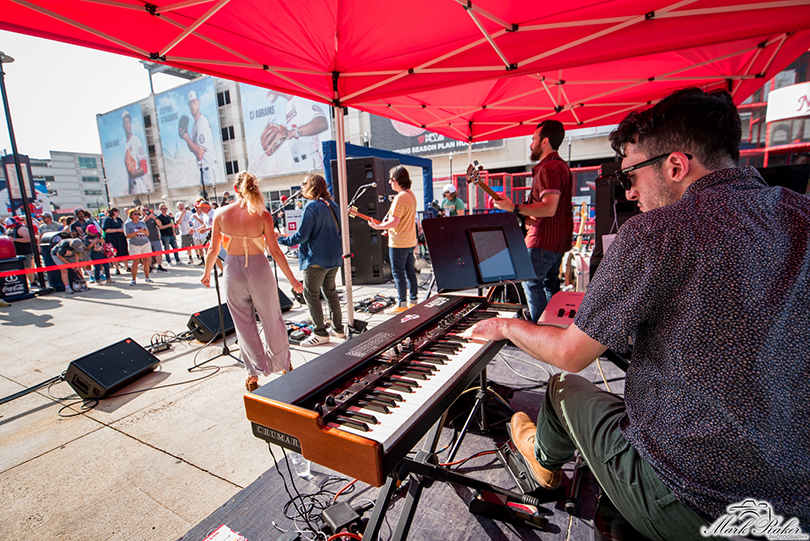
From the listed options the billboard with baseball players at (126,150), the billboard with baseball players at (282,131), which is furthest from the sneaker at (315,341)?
the billboard with baseball players at (126,150)

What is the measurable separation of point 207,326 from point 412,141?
2121cm

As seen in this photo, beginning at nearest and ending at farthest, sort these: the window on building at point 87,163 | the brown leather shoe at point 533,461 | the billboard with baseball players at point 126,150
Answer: the brown leather shoe at point 533,461 < the billboard with baseball players at point 126,150 < the window on building at point 87,163

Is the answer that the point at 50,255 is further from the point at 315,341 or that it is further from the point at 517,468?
the point at 517,468

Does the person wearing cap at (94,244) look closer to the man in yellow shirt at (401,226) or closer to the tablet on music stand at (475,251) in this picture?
the man in yellow shirt at (401,226)

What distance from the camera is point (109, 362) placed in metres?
3.51

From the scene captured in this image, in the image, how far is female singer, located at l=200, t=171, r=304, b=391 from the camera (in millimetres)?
3055

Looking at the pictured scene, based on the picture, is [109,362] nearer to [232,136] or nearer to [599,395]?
[599,395]

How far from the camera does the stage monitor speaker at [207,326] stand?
14.7ft

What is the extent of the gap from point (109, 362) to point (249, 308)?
1.60 meters

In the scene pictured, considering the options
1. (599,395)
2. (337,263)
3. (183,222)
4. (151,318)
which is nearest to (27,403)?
(151,318)

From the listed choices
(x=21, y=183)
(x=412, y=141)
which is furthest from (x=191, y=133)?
(x=21, y=183)

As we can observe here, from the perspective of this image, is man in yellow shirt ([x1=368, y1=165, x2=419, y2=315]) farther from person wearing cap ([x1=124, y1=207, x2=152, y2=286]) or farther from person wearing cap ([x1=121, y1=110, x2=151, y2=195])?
person wearing cap ([x1=121, y1=110, x2=151, y2=195])

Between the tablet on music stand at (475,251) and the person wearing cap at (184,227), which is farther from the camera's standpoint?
the person wearing cap at (184,227)

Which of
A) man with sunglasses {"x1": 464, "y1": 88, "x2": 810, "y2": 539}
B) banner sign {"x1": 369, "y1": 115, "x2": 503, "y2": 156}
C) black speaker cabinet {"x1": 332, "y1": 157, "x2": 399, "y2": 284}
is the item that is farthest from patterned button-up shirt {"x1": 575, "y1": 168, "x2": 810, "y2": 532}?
banner sign {"x1": 369, "y1": 115, "x2": 503, "y2": 156}
